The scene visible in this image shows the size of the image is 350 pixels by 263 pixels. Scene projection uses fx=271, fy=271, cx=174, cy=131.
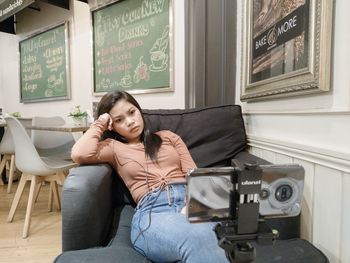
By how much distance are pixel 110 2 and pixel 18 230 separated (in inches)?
84.4

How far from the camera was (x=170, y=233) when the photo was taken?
2.69ft

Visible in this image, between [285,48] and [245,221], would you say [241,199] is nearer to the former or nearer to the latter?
[245,221]

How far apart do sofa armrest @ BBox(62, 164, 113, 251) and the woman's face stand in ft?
0.84

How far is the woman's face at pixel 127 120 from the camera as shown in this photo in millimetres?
1224

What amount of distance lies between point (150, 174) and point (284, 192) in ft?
2.16

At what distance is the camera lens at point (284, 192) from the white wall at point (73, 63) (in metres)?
1.62

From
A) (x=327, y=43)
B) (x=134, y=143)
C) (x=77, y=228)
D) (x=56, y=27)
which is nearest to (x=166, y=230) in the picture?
(x=77, y=228)

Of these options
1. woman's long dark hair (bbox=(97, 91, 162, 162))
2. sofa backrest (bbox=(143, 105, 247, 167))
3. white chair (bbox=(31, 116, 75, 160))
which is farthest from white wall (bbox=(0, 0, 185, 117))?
woman's long dark hair (bbox=(97, 91, 162, 162))

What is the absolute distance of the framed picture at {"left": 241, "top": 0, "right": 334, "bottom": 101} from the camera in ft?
3.09

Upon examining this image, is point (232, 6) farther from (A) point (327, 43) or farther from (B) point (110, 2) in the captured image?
(B) point (110, 2)

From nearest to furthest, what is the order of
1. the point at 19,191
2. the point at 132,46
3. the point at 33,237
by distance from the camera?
the point at 33,237
the point at 19,191
the point at 132,46

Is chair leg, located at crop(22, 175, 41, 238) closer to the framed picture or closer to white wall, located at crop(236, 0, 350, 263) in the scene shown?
the framed picture

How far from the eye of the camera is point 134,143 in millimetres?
1252

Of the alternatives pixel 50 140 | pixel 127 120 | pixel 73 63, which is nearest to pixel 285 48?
pixel 127 120
